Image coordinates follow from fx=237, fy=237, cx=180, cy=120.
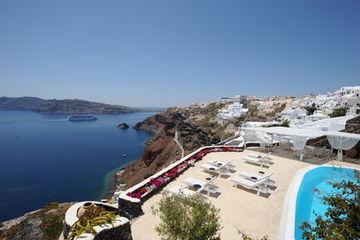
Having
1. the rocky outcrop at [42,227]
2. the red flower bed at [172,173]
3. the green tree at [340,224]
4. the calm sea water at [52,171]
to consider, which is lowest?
the calm sea water at [52,171]

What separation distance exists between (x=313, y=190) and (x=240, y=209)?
177 inches

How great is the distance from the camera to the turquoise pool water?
885cm

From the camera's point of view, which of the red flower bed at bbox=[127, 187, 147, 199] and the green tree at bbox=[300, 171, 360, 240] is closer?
the green tree at bbox=[300, 171, 360, 240]

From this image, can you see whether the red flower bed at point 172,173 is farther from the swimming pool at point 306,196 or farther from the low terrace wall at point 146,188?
the swimming pool at point 306,196

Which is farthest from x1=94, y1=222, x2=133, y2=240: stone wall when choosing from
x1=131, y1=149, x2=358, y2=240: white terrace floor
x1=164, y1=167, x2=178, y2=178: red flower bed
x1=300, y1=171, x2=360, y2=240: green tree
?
x1=164, y1=167, x2=178, y2=178: red flower bed

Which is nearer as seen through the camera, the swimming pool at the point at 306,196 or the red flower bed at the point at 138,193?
the swimming pool at the point at 306,196

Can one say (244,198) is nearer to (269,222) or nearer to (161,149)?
(269,222)

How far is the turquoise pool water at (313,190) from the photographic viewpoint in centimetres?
885

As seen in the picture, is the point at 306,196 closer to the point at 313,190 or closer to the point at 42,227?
the point at 313,190

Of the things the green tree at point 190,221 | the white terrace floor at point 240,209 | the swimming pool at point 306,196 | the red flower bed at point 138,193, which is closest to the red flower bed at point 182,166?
the white terrace floor at point 240,209

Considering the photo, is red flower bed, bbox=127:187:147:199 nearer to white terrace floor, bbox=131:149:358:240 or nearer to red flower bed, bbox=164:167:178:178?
white terrace floor, bbox=131:149:358:240

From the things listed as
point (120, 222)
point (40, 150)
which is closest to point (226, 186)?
point (120, 222)

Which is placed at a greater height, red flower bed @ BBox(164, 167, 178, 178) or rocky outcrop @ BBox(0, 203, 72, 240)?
red flower bed @ BBox(164, 167, 178, 178)

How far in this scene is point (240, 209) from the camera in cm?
867
